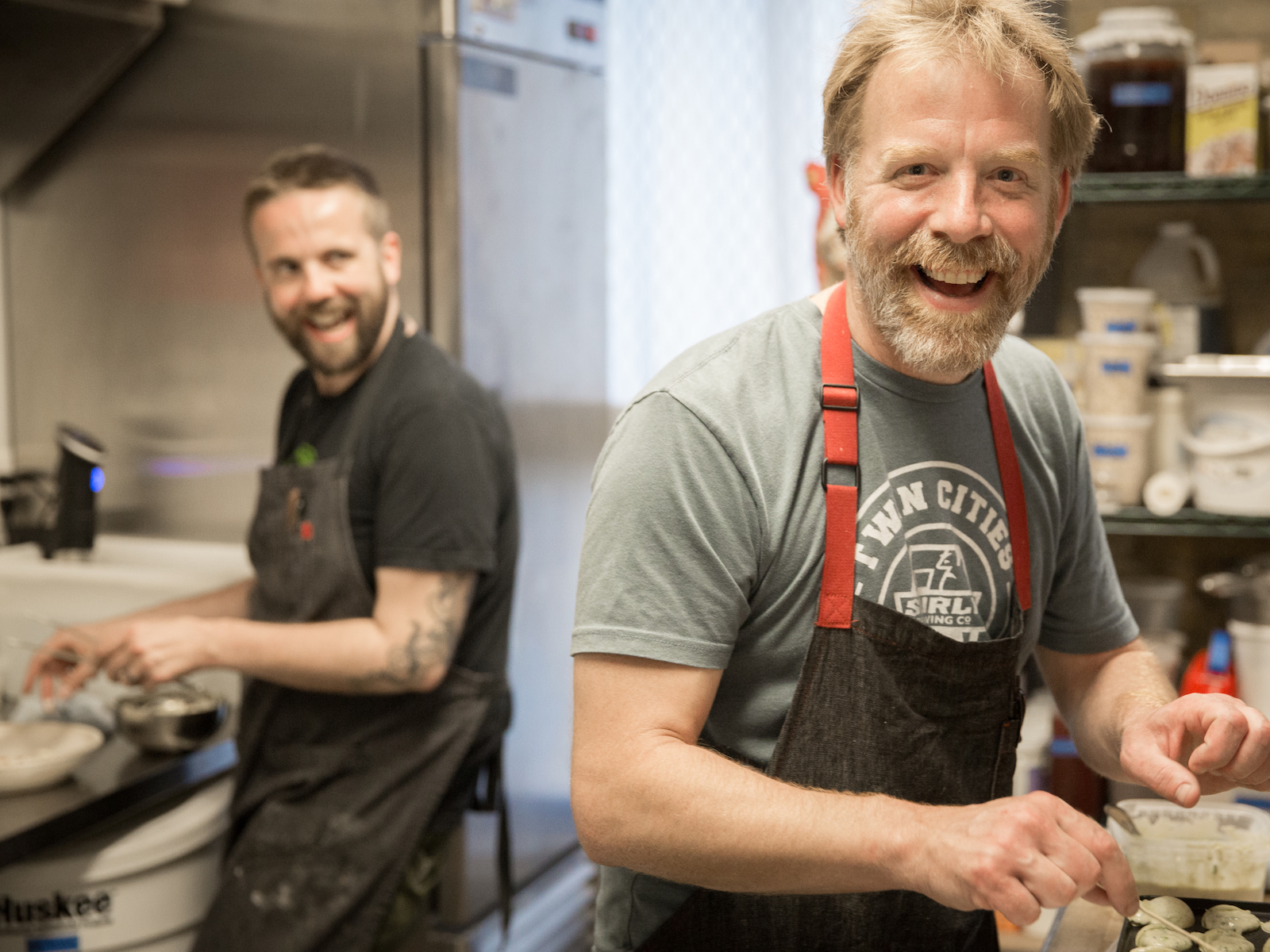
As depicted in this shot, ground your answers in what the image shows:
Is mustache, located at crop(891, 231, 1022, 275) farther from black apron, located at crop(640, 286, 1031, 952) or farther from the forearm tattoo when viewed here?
the forearm tattoo

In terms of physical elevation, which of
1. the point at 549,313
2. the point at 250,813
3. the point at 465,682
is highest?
the point at 549,313

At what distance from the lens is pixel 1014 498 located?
1.21m

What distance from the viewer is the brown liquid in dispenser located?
1970mm

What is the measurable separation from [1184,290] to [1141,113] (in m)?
0.32

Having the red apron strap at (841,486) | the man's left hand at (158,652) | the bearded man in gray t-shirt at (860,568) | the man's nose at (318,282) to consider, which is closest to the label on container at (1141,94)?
the bearded man in gray t-shirt at (860,568)

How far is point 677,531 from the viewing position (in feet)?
3.42

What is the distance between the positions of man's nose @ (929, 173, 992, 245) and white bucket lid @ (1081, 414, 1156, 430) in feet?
3.37

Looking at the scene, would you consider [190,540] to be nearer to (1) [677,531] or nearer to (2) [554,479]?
(2) [554,479]

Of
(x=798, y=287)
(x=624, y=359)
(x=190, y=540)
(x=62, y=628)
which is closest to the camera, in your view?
(x=62, y=628)

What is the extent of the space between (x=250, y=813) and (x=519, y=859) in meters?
0.69

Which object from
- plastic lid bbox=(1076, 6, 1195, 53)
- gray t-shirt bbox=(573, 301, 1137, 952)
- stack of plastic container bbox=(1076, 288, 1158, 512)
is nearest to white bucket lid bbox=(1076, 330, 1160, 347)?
stack of plastic container bbox=(1076, 288, 1158, 512)

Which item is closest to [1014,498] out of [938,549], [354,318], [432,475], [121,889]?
[938,549]

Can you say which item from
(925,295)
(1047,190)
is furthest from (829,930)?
(1047,190)

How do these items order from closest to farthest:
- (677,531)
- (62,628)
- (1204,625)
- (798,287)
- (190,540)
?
1. (677,531)
2. (62,628)
3. (1204,625)
4. (190,540)
5. (798,287)
